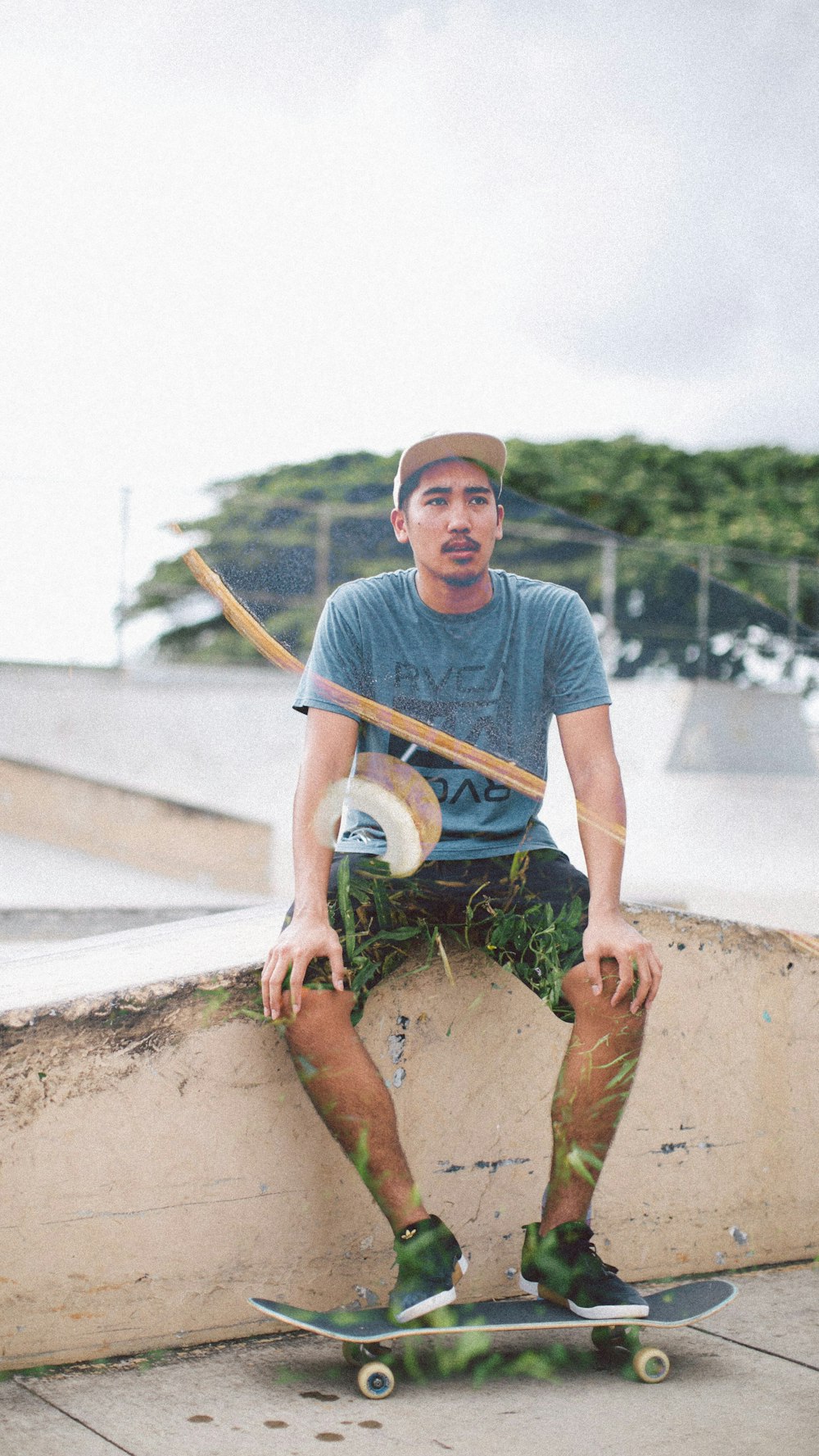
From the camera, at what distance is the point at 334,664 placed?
2266 millimetres

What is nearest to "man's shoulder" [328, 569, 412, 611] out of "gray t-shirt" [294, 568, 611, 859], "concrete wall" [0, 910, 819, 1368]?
"gray t-shirt" [294, 568, 611, 859]

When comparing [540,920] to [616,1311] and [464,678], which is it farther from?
[616,1311]

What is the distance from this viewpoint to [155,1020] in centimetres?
219

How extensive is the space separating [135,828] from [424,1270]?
23.9 ft

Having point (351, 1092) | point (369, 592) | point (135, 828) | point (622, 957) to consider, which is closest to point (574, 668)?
point (369, 592)

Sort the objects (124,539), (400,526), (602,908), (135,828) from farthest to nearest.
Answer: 1. (135,828)
2. (124,539)
3. (400,526)
4. (602,908)

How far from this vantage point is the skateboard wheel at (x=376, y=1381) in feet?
6.75

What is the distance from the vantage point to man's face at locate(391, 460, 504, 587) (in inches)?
90.4

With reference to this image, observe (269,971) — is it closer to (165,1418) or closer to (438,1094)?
(438,1094)

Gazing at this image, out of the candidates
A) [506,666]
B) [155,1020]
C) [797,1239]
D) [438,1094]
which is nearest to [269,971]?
[155,1020]

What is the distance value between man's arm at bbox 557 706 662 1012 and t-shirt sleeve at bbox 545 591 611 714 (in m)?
0.02

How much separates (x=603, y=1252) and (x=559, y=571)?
1470 mm

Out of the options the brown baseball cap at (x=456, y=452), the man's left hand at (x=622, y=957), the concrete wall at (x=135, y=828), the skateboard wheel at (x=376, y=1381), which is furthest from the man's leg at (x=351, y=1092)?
the concrete wall at (x=135, y=828)

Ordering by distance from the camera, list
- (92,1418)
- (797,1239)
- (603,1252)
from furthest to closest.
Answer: (797,1239) < (603,1252) < (92,1418)
